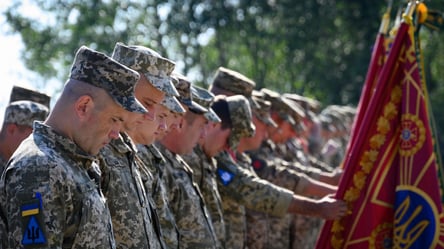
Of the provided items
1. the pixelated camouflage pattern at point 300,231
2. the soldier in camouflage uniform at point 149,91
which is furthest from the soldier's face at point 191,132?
the pixelated camouflage pattern at point 300,231

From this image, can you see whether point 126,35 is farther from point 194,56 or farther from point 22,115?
point 22,115

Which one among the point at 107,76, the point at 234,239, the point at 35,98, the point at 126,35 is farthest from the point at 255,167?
the point at 126,35

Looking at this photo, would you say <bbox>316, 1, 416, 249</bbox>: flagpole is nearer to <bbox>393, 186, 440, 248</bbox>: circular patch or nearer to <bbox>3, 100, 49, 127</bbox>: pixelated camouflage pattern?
<bbox>393, 186, 440, 248</bbox>: circular patch

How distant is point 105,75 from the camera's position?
3.71m

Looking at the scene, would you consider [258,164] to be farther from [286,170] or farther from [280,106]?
[280,106]

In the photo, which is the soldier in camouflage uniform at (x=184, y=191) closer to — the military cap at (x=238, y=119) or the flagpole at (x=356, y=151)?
the military cap at (x=238, y=119)

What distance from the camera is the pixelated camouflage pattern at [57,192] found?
338 cm

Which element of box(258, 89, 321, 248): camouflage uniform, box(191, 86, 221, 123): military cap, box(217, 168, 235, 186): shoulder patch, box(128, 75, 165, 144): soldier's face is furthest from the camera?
box(258, 89, 321, 248): camouflage uniform

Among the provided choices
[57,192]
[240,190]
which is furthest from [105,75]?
[240,190]

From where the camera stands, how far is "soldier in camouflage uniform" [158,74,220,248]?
5.54 m

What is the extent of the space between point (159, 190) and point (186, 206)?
44cm

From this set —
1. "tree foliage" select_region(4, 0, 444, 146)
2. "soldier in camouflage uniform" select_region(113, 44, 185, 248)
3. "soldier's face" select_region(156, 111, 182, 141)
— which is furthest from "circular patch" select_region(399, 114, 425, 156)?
"tree foliage" select_region(4, 0, 444, 146)

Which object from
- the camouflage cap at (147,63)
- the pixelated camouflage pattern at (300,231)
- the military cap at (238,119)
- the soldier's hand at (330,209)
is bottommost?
the pixelated camouflage pattern at (300,231)

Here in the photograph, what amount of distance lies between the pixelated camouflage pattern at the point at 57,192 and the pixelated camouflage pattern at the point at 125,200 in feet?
1.70
